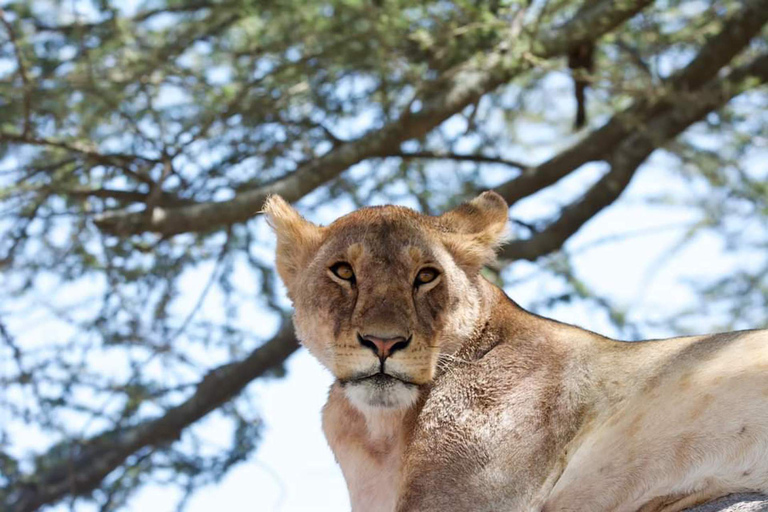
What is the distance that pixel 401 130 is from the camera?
7934 mm

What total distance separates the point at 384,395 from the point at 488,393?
16.4 inches

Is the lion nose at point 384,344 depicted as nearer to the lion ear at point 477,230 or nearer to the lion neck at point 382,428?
the lion neck at point 382,428

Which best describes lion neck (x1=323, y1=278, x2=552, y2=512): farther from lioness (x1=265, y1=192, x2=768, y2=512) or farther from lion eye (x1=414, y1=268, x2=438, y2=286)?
lion eye (x1=414, y1=268, x2=438, y2=286)

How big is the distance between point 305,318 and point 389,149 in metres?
3.50

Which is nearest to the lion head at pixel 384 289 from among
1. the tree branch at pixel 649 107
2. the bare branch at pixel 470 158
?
the tree branch at pixel 649 107

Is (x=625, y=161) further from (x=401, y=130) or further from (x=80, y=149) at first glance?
(x=80, y=149)

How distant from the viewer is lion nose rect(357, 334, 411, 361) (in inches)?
170

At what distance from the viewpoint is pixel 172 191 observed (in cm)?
852

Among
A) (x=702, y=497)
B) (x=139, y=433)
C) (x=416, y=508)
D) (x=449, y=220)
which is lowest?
(x=702, y=497)

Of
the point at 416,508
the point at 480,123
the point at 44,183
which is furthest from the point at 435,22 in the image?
the point at 416,508

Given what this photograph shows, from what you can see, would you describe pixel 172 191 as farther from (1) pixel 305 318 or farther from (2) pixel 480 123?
(1) pixel 305 318

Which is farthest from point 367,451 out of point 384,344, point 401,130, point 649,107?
point 649,107

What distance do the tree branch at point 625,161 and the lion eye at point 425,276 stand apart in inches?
152

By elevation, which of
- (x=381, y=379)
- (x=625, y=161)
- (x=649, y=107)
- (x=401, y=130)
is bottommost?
(x=381, y=379)
